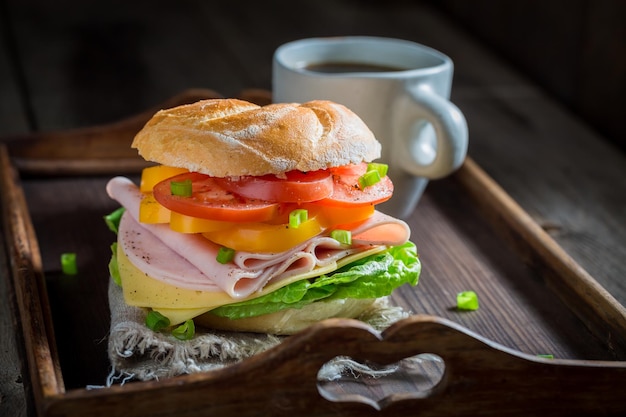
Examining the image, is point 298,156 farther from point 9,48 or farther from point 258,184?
point 9,48

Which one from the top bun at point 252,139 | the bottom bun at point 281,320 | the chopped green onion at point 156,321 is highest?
the top bun at point 252,139

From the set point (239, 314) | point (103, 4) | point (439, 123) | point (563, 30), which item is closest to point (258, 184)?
point (239, 314)

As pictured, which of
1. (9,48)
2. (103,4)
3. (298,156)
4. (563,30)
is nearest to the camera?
(298,156)

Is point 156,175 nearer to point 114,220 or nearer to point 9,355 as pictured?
point 114,220

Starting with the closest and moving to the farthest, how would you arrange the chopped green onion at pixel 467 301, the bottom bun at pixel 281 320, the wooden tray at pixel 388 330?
the wooden tray at pixel 388 330 → the bottom bun at pixel 281 320 → the chopped green onion at pixel 467 301

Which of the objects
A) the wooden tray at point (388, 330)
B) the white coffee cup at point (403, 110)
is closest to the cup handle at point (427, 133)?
the white coffee cup at point (403, 110)

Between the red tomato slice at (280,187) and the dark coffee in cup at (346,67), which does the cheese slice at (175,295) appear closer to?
the red tomato slice at (280,187)

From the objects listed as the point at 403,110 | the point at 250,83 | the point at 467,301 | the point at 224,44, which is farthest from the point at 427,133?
the point at 224,44
